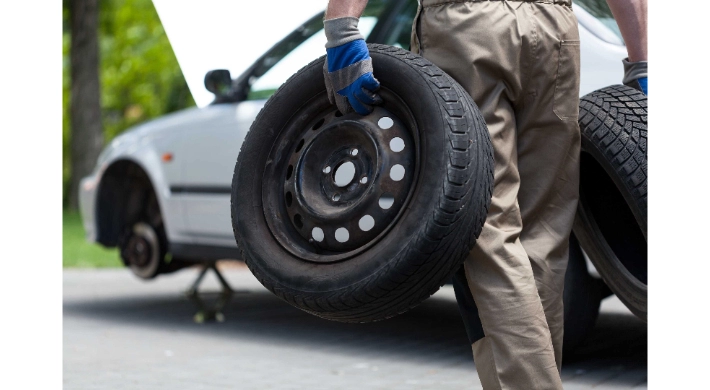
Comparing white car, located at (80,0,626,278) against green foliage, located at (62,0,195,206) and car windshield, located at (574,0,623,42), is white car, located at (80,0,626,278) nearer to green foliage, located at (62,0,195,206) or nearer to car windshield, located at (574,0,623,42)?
car windshield, located at (574,0,623,42)

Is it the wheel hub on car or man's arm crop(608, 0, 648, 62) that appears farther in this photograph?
the wheel hub on car

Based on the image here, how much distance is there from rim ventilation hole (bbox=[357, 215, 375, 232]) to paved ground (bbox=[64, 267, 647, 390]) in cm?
164

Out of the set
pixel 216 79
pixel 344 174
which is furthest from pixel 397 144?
pixel 216 79

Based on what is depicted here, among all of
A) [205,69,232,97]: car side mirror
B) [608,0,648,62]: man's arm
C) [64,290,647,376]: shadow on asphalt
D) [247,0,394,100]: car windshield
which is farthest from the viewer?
[247,0,394,100]: car windshield

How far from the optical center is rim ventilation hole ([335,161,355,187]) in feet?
8.94

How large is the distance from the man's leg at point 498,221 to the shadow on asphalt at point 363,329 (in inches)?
71.6

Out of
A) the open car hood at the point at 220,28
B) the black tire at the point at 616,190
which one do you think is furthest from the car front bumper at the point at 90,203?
the black tire at the point at 616,190

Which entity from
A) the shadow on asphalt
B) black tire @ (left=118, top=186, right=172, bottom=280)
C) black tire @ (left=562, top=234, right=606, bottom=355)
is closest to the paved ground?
the shadow on asphalt

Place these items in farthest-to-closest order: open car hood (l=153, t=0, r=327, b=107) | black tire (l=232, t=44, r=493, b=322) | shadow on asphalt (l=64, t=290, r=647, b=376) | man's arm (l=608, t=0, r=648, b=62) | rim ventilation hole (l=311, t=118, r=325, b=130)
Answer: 1. shadow on asphalt (l=64, t=290, r=647, b=376)
2. open car hood (l=153, t=0, r=327, b=107)
3. man's arm (l=608, t=0, r=648, b=62)
4. rim ventilation hole (l=311, t=118, r=325, b=130)
5. black tire (l=232, t=44, r=493, b=322)

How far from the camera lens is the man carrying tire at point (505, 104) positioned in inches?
103
